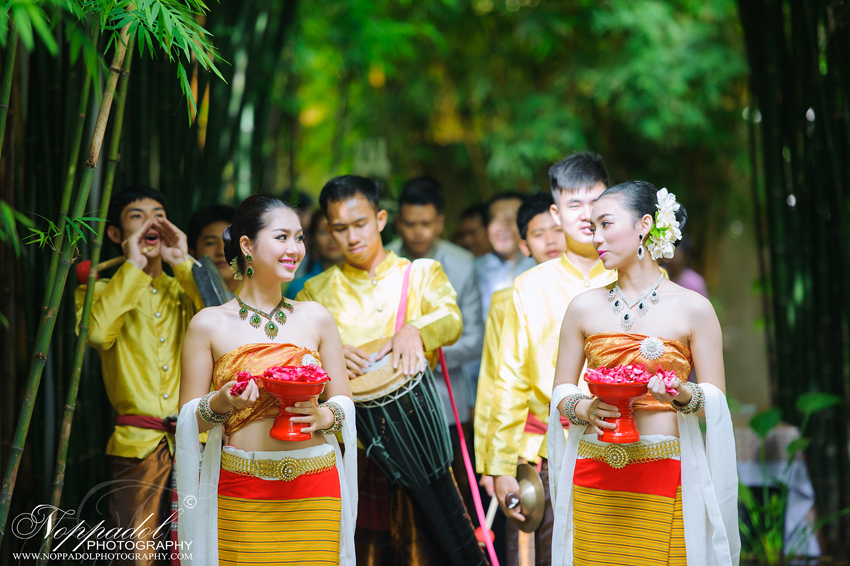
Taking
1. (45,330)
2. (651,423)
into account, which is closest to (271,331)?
(45,330)

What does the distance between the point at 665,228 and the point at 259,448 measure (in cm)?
139

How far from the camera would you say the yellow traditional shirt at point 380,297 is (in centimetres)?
319

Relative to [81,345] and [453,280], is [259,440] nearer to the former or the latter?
[81,345]

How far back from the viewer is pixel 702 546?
2.25m

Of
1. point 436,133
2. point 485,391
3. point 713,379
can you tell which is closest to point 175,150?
point 485,391

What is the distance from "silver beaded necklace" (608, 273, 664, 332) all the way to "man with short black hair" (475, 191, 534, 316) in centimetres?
222

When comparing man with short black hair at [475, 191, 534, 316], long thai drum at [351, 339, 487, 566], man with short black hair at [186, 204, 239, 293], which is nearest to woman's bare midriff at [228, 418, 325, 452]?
long thai drum at [351, 339, 487, 566]

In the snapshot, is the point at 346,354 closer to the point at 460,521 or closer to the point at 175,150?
the point at 460,521

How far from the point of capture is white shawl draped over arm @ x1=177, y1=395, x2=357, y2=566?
236 centimetres

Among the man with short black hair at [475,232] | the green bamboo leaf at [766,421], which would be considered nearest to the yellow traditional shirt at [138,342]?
the man with short black hair at [475,232]

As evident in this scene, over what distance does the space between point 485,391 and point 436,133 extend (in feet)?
23.7

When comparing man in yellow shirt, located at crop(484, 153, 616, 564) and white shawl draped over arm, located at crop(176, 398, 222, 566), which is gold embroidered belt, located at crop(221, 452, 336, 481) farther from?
man in yellow shirt, located at crop(484, 153, 616, 564)

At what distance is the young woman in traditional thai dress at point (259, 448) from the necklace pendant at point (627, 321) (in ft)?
2.88

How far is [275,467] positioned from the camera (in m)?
2.35
